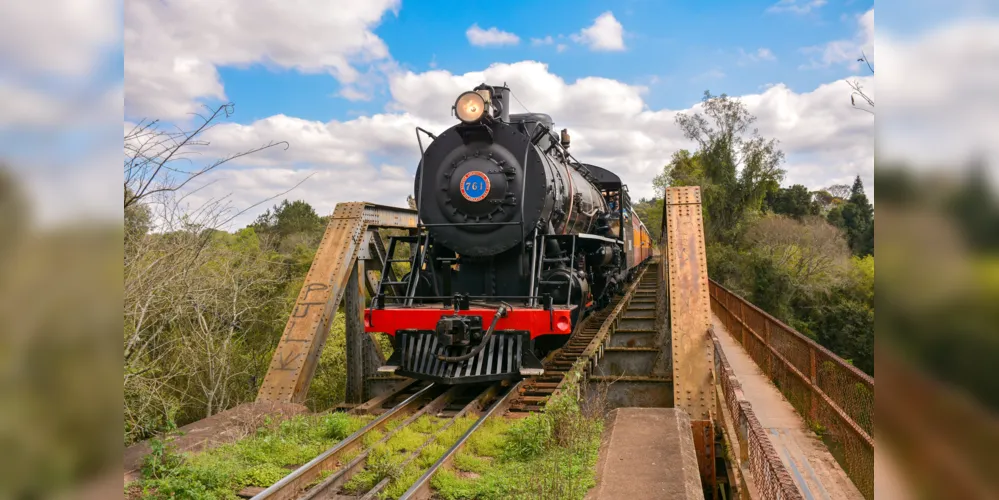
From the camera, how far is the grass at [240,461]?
439 cm

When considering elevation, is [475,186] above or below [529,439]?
above

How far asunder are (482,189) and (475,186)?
109 mm

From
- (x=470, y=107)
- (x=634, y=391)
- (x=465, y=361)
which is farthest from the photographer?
(x=470, y=107)

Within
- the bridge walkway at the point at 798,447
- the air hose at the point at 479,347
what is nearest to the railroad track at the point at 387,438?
the air hose at the point at 479,347

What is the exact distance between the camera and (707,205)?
3547cm

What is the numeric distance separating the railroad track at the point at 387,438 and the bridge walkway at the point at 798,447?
114 inches

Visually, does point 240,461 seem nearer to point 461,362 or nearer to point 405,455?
point 405,455

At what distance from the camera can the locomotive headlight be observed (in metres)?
7.83

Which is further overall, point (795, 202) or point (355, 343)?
point (795, 202)

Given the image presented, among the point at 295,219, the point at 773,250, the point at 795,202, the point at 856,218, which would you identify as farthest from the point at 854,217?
the point at 295,219

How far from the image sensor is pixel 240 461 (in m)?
5.04

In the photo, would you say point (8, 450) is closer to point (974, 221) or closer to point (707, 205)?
point (974, 221)

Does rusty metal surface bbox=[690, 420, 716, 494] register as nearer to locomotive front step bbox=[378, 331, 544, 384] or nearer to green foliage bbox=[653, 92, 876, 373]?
locomotive front step bbox=[378, 331, 544, 384]

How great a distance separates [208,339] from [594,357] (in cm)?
832
